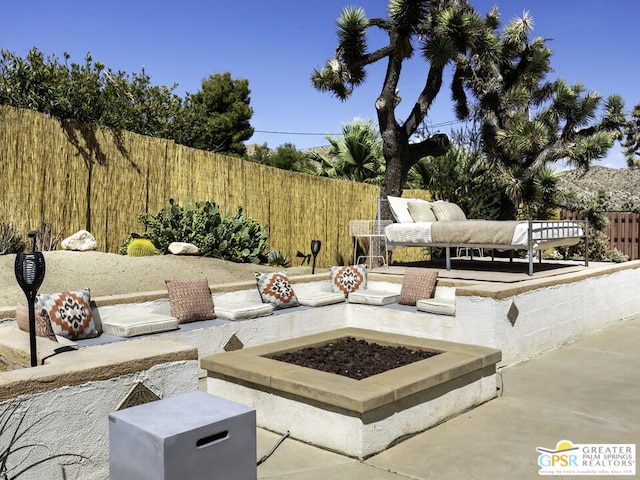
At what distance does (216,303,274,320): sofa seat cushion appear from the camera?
6.00 meters

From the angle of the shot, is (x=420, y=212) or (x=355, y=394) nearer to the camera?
(x=355, y=394)

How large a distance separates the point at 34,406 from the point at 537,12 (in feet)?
59.3

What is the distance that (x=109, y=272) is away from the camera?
771 cm

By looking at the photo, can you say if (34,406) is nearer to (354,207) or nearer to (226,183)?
(226,183)

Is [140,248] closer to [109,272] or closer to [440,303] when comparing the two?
[109,272]

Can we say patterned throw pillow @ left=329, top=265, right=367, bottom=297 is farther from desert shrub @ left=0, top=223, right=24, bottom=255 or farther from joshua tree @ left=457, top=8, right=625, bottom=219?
joshua tree @ left=457, top=8, right=625, bottom=219

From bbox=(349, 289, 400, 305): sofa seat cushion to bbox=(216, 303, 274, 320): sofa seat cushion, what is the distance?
136 cm

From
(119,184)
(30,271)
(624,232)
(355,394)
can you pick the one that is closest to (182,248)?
(119,184)

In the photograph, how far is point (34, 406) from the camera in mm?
2787

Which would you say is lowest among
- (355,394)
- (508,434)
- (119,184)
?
(508,434)

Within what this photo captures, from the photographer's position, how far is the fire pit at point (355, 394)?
11.7ft

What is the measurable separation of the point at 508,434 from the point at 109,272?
18.2 ft

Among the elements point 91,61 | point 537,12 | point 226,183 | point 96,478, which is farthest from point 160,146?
point 537,12

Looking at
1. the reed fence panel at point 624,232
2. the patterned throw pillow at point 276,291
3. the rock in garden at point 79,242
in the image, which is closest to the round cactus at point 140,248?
the rock in garden at point 79,242
